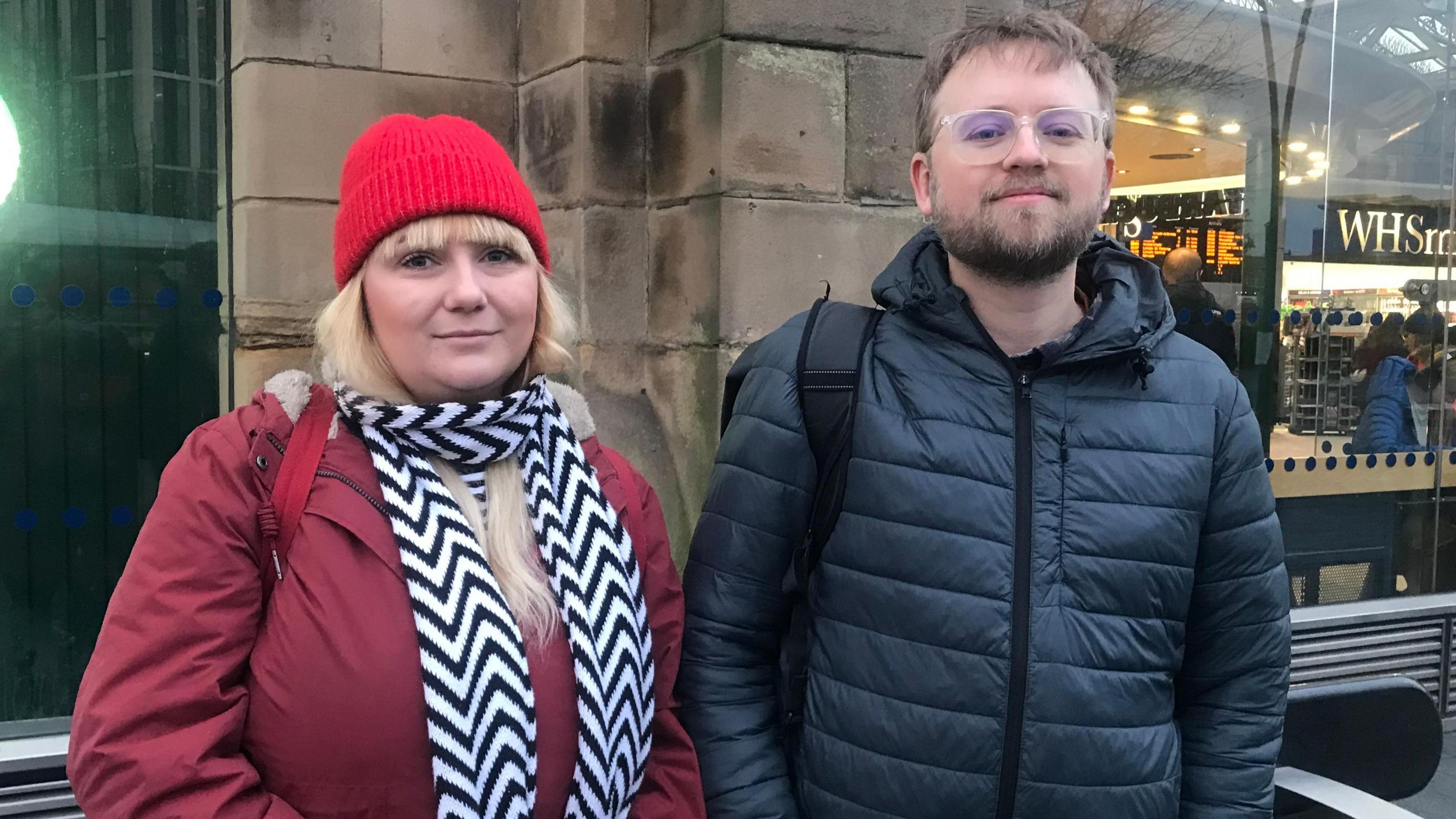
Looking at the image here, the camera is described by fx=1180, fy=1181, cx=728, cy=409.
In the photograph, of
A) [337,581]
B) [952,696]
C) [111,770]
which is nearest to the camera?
[111,770]

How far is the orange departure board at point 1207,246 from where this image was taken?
17.6 feet

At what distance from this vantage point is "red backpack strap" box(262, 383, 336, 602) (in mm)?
1681

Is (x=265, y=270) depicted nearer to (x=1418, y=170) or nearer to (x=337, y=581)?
(x=337, y=581)

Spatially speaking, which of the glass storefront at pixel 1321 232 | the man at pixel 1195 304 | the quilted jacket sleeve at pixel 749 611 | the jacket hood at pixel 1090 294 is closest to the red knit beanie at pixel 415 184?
the quilted jacket sleeve at pixel 749 611

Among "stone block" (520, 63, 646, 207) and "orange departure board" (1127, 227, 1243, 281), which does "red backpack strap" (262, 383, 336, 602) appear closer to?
"stone block" (520, 63, 646, 207)

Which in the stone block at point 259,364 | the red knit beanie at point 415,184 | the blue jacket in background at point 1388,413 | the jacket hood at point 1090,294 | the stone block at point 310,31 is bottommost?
the blue jacket in background at point 1388,413

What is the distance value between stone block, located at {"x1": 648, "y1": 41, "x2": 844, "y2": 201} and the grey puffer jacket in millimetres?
1623

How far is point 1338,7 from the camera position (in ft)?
18.8

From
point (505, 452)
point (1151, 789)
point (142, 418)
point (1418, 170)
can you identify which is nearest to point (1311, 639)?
point (1418, 170)

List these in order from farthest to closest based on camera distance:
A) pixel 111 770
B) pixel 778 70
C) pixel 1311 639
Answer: pixel 1311 639 < pixel 778 70 < pixel 111 770

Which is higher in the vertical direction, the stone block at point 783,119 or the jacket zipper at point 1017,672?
the stone block at point 783,119

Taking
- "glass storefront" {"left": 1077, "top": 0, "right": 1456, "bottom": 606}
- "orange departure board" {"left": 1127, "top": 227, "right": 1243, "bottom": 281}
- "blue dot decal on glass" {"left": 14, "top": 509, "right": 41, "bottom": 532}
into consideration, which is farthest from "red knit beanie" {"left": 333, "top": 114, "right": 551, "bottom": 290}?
"orange departure board" {"left": 1127, "top": 227, "right": 1243, "bottom": 281}

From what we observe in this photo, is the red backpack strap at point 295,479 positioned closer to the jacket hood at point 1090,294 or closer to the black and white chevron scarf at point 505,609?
the black and white chevron scarf at point 505,609

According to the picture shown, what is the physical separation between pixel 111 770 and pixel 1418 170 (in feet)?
21.1
